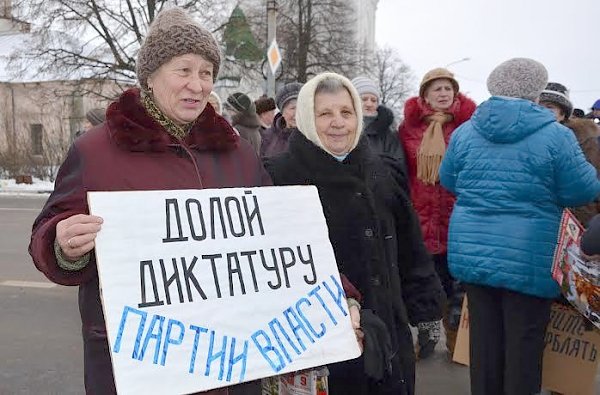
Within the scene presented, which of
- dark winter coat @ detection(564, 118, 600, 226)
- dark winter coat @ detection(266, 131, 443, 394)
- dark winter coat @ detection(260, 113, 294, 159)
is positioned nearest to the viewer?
dark winter coat @ detection(266, 131, 443, 394)

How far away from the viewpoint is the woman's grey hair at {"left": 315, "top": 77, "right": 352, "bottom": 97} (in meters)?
2.32

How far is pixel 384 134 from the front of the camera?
4.25m

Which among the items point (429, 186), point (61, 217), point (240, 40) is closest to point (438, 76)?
point (429, 186)

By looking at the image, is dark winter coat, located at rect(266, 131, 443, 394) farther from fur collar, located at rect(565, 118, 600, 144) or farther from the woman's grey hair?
fur collar, located at rect(565, 118, 600, 144)

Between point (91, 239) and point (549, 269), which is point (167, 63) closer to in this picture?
point (91, 239)

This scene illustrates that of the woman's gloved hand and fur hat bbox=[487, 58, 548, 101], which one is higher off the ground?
fur hat bbox=[487, 58, 548, 101]

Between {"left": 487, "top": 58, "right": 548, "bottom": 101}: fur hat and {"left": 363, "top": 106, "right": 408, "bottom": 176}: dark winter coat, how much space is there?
4.64ft

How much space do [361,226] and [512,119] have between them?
0.94m

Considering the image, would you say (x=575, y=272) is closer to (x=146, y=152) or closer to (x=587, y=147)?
(x=587, y=147)

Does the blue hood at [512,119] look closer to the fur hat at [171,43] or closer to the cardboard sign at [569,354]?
the cardboard sign at [569,354]

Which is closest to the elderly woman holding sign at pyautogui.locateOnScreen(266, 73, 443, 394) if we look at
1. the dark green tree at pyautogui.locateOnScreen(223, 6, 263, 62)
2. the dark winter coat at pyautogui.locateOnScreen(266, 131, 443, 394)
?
the dark winter coat at pyautogui.locateOnScreen(266, 131, 443, 394)

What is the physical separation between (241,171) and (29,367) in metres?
3.01

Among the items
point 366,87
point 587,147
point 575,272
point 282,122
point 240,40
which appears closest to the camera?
point 575,272

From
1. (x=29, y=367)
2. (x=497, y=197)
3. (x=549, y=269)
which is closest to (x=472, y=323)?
(x=549, y=269)
